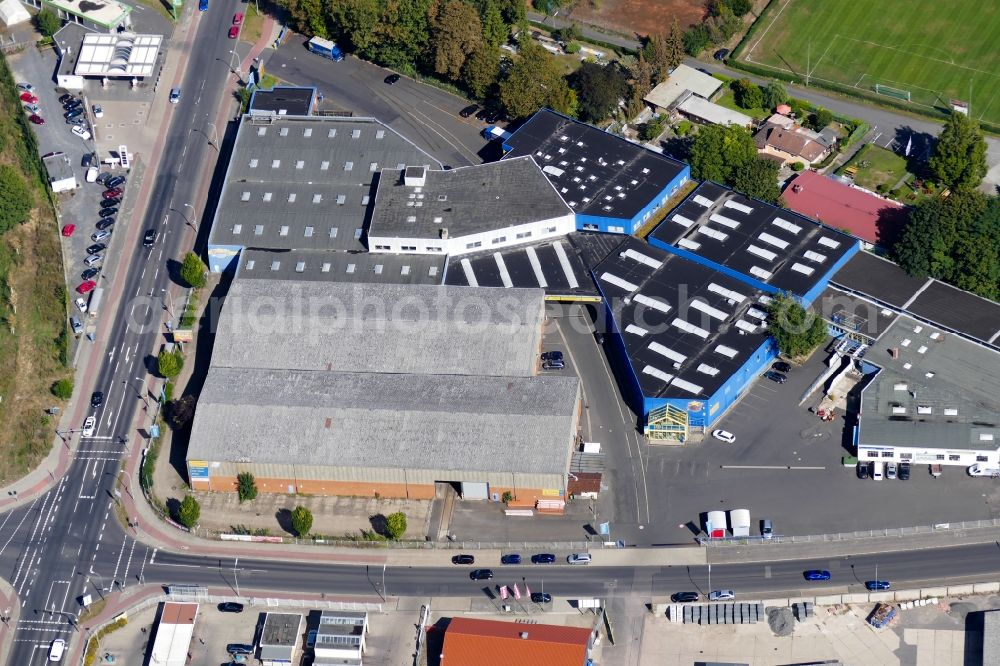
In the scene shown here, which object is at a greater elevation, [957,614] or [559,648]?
[957,614]

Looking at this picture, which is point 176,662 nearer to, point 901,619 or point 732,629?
point 732,629

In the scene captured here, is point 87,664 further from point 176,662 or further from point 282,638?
point 282,638

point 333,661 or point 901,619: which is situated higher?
point 901,619

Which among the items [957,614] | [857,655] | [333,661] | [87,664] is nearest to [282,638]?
[333,661]

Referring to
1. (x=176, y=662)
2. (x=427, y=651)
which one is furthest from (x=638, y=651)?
(x=176, y=662)

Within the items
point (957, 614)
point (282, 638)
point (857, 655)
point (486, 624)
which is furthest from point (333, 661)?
point (957, 614)
